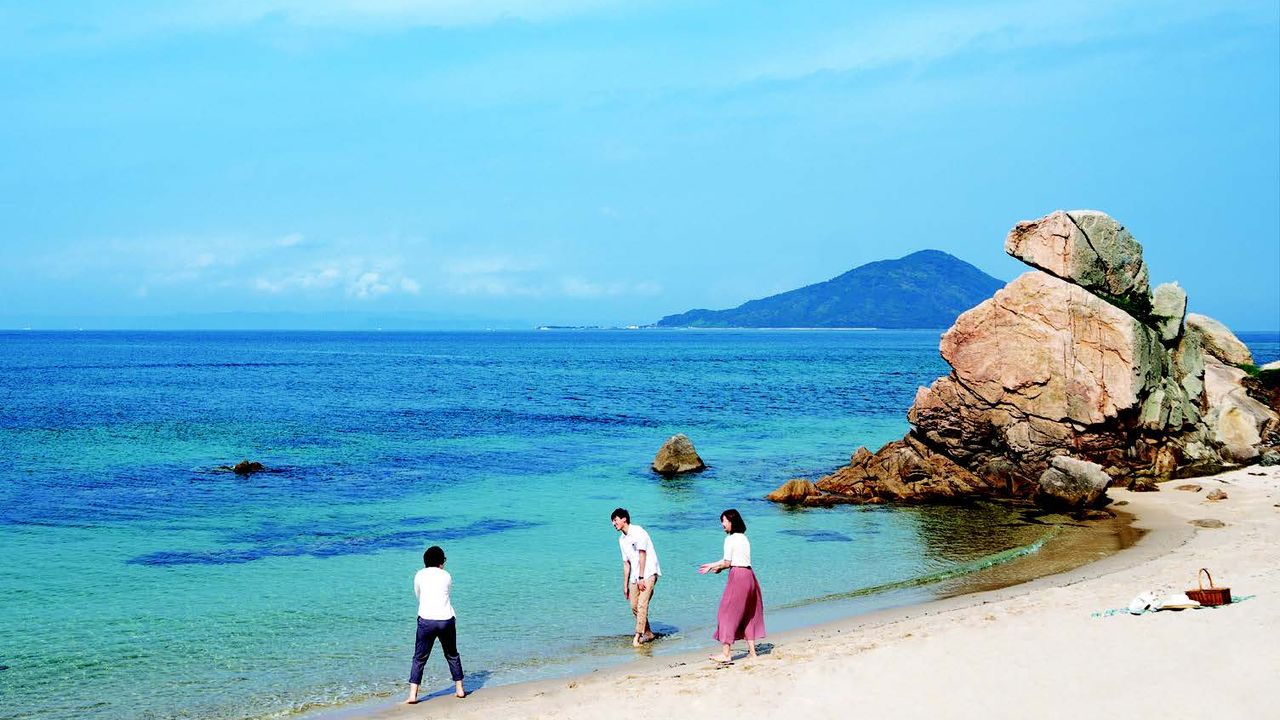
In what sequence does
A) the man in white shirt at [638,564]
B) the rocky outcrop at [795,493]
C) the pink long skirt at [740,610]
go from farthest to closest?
the rocky outcrop at [795,493]
the man in white shirt at [638,564]
the pink long skirt at [740,610]

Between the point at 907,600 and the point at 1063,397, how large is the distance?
13.4 metres

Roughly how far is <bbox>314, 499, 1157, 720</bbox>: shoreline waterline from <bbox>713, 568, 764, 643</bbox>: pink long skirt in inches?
30.4

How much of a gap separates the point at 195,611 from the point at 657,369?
95639 mm

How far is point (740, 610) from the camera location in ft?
44.5

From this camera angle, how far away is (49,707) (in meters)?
13.1

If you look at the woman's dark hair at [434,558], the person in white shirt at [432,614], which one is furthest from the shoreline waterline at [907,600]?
the woman's dark hair at [434,558]

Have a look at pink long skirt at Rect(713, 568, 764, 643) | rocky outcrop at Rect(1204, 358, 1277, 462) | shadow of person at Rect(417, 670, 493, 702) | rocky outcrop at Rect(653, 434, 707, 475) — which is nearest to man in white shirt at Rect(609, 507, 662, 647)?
pink long skirt at Rect(713, 568, 764, 643)

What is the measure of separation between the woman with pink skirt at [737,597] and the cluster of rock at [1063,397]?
1583 cm

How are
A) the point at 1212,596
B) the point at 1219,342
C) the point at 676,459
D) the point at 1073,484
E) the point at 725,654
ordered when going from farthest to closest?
the point at 1219,342 → the point at 676,459 → the point at 1073,484 → the point at 1212,596 → the point at 725,654

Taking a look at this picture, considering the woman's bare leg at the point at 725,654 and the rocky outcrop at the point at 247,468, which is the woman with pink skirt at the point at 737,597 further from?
the rocky outcrop at the point at 247,468

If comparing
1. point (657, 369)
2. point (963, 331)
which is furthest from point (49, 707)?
point (657, 369)

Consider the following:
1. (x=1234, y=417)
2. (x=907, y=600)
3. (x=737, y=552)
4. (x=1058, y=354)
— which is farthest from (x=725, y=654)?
(x=1234, y=417)

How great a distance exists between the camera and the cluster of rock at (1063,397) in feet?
95.1

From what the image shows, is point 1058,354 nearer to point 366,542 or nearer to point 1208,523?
point 1208,523
